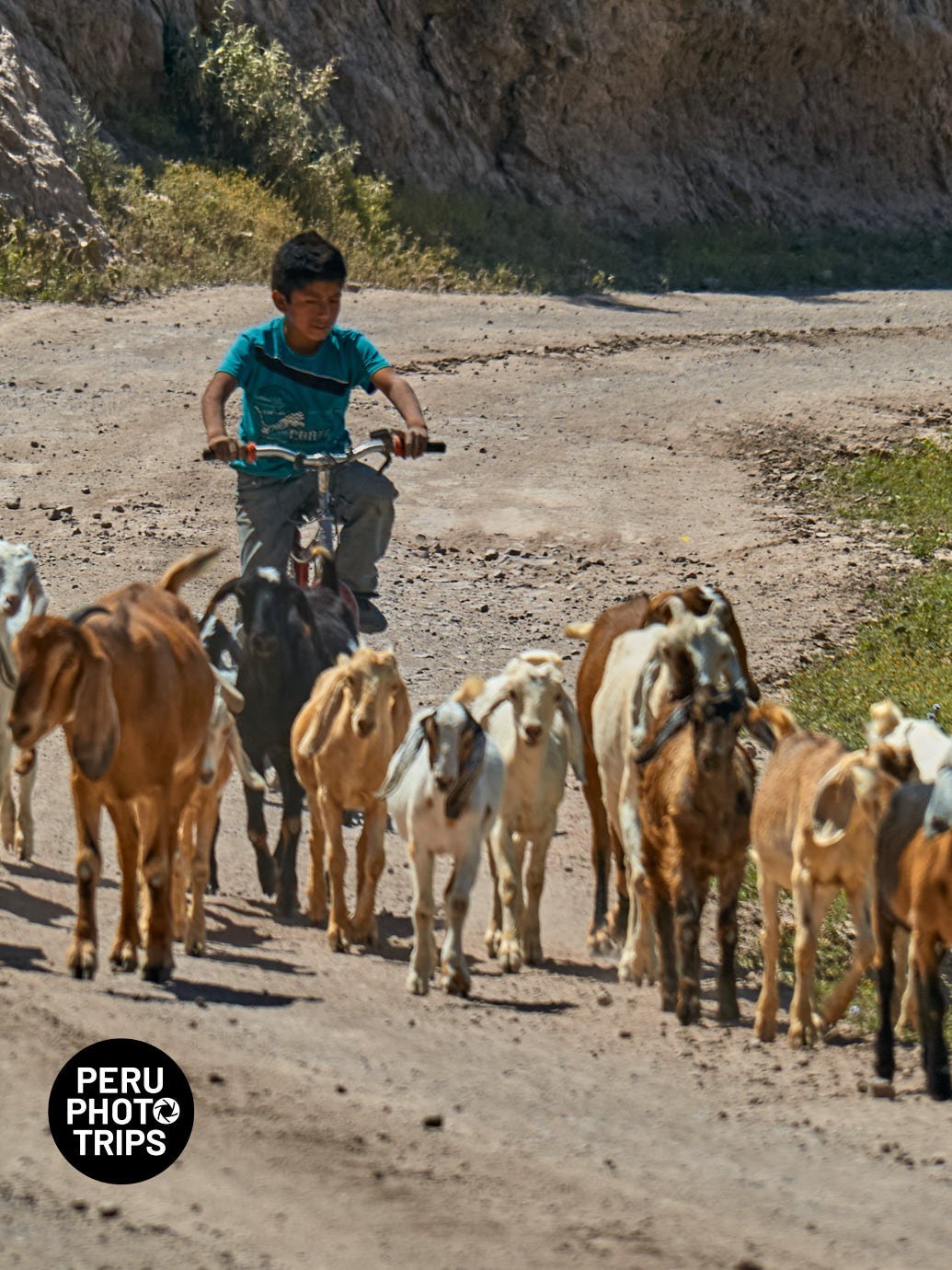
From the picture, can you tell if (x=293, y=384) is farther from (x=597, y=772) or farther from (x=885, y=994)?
(x=885, y=994)

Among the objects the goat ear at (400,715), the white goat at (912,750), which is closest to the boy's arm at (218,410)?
the goat ear at (400,715)

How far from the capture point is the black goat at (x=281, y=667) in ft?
27.5

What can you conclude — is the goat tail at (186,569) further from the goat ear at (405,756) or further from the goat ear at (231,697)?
the goat ear at (405,756)

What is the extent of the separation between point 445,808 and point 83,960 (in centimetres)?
145

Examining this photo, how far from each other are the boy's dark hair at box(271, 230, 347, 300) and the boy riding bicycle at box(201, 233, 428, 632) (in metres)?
0.01

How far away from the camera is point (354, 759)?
785cm

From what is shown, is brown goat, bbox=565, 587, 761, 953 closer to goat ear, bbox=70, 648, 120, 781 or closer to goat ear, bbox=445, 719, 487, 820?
goat ear, bbox=445, 719, 487, 820

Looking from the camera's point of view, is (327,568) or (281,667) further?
(327,568)

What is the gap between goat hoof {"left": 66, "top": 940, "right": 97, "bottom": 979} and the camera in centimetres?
647

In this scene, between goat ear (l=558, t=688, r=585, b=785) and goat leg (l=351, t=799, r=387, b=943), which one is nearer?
goat leg (l=351, t=799, r=387, b=943)

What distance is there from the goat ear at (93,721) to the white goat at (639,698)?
7.03ft

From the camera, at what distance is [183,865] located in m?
7.77

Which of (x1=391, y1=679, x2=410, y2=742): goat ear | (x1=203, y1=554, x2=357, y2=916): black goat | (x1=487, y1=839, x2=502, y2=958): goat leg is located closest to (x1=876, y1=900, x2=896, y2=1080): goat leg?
(x1=487, y1=839, x2=502, y2=958): goat leg

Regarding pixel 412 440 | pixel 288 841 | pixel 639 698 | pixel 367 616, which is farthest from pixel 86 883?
pixel 412 440
